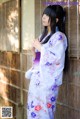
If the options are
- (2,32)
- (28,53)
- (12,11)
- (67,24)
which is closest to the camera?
(67,24)

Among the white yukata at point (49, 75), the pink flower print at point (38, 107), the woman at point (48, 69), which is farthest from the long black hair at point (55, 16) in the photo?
the pink flower print at point (38, 107)

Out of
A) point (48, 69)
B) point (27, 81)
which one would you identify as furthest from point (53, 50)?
point (27, 81)

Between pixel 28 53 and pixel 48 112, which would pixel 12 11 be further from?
pixel 48 112

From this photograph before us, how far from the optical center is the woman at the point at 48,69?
3.72 metres

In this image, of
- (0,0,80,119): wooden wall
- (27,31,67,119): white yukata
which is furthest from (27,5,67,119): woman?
(0,0,80,119): wooden wall

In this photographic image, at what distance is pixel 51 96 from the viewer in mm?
3783

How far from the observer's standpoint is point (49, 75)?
3752 mm

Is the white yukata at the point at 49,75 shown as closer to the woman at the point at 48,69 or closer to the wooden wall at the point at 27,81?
the woman at the point at 48,69

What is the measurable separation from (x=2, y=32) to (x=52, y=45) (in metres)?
2.80

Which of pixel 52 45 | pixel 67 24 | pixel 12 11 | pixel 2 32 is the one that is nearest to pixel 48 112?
pixel 52 45

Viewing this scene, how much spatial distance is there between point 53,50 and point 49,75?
28 centimetres

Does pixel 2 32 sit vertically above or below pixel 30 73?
above

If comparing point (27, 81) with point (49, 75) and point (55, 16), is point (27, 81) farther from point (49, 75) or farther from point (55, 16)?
point (55, 16)

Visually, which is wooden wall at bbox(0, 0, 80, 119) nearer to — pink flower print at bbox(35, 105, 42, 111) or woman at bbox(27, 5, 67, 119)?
woman at bbox(27, 5, 67, 119)
